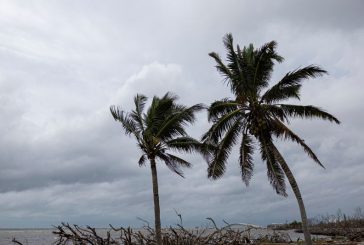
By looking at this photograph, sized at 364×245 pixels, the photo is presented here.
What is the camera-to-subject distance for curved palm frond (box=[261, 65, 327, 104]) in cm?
2286

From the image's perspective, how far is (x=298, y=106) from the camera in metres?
22.8

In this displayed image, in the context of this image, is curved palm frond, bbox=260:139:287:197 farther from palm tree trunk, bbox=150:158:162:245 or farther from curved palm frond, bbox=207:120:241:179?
palm tree trunk, bbox=150:158:162:245

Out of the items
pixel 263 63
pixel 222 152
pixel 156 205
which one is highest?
pixel 263 63

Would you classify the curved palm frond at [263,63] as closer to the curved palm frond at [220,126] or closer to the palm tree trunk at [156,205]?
the curved palm frond at [220,126]

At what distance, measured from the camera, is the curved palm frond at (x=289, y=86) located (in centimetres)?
2286

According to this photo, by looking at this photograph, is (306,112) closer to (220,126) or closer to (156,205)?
(220,126)

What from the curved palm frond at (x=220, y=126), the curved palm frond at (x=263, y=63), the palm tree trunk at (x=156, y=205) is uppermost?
the curved palm frond at (x=263, y=63)

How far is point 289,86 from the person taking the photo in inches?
913

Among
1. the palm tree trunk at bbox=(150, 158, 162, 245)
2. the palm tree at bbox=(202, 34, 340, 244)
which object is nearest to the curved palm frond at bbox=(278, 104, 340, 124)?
the palm tree at bbox=(202, 34, 340, 244)

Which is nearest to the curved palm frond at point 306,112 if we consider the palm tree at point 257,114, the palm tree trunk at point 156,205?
the palm tree at point 257,114

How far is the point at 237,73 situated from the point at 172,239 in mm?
10169

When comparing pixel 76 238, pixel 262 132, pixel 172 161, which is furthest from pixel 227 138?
pixel 76 238

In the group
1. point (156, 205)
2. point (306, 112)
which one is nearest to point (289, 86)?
point (306, 112)

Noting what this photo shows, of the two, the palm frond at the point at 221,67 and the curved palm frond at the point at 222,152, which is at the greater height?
the palm frond at the point at 221,67
